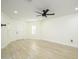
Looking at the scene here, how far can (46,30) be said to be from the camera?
10.0 meters

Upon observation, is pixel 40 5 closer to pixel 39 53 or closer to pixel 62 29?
pixel 39 53

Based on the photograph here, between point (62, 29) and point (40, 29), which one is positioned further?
point (40, 29)

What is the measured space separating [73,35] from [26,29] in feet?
21.6

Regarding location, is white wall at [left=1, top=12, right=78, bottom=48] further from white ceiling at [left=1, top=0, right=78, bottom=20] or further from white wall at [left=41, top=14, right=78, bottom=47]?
white ceiling at [left=1, top=0, right=78, bottom=20]

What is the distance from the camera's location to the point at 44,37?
34.1ft

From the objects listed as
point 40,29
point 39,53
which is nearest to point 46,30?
point 40,29

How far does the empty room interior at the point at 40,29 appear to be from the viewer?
4.79 m

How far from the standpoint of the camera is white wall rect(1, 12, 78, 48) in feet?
21.5

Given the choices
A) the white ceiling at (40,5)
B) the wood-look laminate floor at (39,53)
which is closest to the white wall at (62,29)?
the wood-look laminate floor at (39,53)

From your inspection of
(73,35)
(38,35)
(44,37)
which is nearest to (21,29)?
(38,35)

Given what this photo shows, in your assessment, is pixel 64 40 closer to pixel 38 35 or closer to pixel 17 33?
pixel 38 35

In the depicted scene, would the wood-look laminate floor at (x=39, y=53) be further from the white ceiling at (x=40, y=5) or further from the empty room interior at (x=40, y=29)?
the white ceiling at (x=40, y=5)

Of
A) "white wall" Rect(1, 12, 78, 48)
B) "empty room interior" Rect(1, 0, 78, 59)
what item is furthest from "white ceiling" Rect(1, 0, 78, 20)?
"white wall" Rect(1, 12, 78, 48)

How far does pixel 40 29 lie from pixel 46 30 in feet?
4.70
